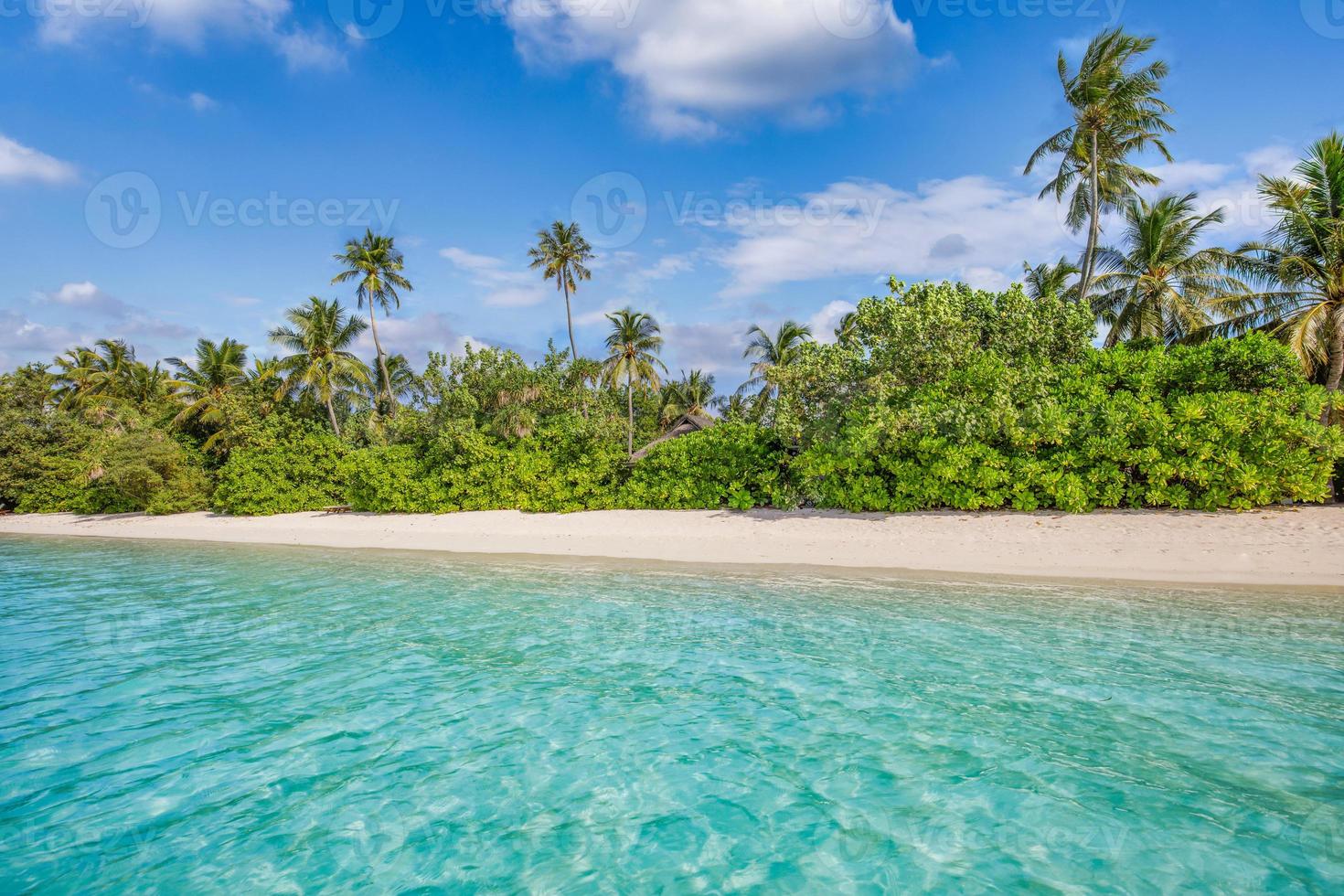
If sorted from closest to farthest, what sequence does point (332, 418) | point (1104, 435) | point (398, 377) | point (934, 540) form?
point (934, 540)
point (1104, 435)
point (332, 418)
point (398, 377)

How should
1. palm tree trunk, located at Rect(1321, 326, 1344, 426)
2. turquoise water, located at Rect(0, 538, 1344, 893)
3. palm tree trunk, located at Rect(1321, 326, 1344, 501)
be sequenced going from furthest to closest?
1. palm tree trunk, located at Rect(1321, 326, 1344, 426)
2. palm tree trunk, located at Rect(1321, 326, 1344, 501)
3. turquoise water, located at Rect(0, 538, 1344, 893)

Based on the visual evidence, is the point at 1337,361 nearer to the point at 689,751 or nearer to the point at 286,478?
the point at 689,751

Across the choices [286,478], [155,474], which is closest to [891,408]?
[286,478]

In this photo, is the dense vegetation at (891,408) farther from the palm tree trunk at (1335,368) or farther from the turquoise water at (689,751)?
the turquoise water at (689,751)

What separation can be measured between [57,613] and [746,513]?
17.4 m

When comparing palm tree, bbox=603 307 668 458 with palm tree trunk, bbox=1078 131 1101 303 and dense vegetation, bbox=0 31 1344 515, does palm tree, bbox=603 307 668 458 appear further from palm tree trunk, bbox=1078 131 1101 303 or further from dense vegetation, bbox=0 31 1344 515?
palm tree trunk, bbox=1078 131 1101 303

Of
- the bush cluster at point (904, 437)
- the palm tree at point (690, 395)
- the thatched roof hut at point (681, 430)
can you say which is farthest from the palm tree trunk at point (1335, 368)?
the palm tree at point (690, 395)

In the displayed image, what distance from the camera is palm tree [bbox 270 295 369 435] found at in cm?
3494

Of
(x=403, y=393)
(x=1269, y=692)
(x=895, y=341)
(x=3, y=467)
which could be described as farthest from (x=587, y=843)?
(x=3, y=467)

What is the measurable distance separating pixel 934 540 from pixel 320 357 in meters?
34.0

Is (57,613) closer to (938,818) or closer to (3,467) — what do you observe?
(938,818)

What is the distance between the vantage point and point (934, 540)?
54.7 feet

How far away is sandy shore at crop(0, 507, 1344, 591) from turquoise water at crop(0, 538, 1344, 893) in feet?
8.59

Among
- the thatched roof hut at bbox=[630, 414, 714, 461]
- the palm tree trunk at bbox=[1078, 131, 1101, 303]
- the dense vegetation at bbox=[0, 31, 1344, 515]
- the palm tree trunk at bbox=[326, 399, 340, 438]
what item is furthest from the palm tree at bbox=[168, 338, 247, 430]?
the palm tree trunk at bbox=[1078, 131, 1101, 303]
